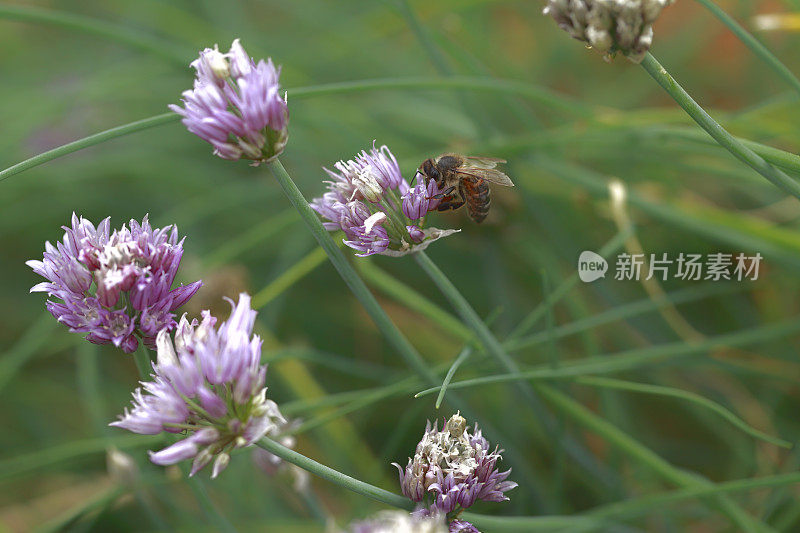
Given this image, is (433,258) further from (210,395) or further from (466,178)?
(210,395)

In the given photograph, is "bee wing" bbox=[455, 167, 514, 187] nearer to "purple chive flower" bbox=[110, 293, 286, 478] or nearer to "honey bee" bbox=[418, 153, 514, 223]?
"honey bee" bbox=[418, 153, 514, 223]

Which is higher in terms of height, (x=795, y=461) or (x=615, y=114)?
(x=615, y=114)

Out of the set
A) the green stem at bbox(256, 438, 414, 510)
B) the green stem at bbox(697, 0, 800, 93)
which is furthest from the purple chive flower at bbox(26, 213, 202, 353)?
the green stem at bbox(697, 0, 800, 93)

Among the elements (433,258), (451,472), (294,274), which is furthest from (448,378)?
(433,258)

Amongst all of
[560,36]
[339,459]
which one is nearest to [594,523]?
[339,459]

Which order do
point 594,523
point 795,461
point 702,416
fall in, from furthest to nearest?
point 702,416 < point 795,461 < point 594,523

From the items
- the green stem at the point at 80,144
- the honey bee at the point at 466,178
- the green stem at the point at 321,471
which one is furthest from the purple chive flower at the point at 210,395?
the honey bee at the point at 466,178

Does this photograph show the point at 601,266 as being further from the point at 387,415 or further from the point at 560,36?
the point at 560,36
